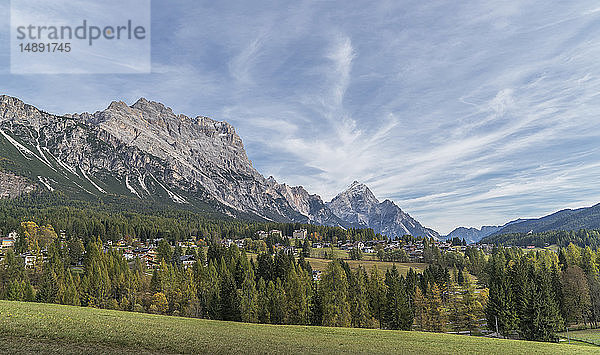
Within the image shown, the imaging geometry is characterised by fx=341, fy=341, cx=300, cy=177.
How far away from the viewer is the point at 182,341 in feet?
97.1

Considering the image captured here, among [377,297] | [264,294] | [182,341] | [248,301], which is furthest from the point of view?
[377,297]

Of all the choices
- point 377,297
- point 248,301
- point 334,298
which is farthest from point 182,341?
point 377,297

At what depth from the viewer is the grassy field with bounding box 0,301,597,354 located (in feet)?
82.7

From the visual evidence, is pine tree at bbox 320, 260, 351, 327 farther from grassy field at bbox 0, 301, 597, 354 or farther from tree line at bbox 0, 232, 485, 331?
grassy field at bbox 0, 301, 597, 354

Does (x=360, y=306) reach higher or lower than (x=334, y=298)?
lower

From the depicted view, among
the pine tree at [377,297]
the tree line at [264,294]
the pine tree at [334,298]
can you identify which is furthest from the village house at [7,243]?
the pine tree at [377,297]

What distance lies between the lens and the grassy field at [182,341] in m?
25.2

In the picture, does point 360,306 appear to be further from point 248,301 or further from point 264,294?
point 248,301

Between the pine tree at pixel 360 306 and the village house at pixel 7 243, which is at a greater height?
the village house at pixel 7 243

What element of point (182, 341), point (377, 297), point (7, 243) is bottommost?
point (377, 297)

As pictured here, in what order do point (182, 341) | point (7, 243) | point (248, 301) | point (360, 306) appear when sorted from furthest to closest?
1. point (7, 243)
2. point (360, 306)
3. point (248, 301)
4. point (182, 341)

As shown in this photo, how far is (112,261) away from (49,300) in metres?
19.1

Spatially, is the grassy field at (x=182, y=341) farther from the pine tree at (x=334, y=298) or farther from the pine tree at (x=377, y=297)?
the pine tree at (x=377, y=297)

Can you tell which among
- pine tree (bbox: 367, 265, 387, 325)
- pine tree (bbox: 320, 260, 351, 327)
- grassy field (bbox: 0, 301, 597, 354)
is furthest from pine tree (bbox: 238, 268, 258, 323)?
grassy field (bbox: 0, 301, 597, 354)
